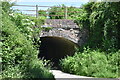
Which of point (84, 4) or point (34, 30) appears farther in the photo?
point (84, 4)

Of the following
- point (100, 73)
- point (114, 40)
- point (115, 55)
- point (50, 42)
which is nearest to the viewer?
point (100, 73)

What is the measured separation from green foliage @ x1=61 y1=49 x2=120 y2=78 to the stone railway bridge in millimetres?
1033

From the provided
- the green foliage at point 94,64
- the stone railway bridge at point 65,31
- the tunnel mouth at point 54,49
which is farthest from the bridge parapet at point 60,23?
the tunnel mouth at point 54,49

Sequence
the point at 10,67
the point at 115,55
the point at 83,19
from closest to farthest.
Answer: the point at 10,67 → the point at 115,55 → the point at 83,19

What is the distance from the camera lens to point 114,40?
1016 centimetres

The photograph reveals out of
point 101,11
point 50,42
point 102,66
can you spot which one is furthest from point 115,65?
point 50,42

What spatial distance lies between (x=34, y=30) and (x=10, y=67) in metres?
3.34

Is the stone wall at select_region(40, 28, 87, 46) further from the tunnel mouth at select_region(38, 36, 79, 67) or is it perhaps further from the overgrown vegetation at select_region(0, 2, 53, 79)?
the overgrown vegetation at select_region(0, 2, 53, 79)

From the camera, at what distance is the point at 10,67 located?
23.9 feet

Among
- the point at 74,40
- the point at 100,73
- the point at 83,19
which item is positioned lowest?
the point at 100,73

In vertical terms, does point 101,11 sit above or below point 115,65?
above

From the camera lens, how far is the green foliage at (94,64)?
28.2ft

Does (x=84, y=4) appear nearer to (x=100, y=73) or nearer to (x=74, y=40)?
(x=74, y=40)

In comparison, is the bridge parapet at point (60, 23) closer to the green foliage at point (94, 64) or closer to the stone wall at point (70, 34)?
the stone wall at point (70, 34)
